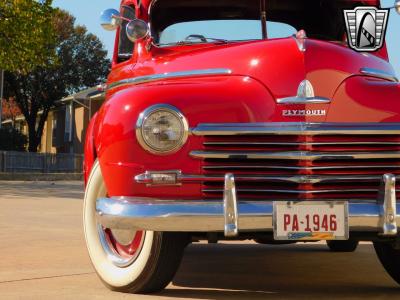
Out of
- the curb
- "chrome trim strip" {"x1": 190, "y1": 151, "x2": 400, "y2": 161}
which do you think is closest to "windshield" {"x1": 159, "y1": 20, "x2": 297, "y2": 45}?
"chrome trim strip" {"x1": 190, "y1": 151, "x2": 400, "y2": 161}

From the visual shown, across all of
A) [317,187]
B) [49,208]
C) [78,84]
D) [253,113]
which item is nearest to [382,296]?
[317,187]

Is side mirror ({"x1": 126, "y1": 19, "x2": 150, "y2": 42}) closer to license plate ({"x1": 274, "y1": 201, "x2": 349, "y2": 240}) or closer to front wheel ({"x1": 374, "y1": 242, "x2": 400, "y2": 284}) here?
license plate ({"x1": 274, "y1": 201, "x2": 349, "y2": 240})

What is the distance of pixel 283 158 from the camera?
3998 mm

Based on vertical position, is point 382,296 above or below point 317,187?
below

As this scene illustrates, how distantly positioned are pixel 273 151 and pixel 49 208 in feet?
30.5

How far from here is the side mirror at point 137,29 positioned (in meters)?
5.11

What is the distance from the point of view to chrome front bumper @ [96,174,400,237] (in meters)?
3.87

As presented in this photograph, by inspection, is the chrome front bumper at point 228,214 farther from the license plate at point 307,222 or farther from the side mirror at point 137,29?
the side mirror at point 137,29

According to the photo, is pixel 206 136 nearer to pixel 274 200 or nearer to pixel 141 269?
pixel 274 200

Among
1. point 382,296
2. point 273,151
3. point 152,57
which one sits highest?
point 152,57

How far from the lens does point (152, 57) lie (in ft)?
16.9

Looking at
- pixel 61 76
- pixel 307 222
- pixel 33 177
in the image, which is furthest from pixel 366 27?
pixel 61 76

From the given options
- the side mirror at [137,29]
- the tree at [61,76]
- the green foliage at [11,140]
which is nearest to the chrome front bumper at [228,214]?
the side mirror at [137,29]

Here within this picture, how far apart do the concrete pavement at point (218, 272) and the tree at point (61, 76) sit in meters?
37.9
